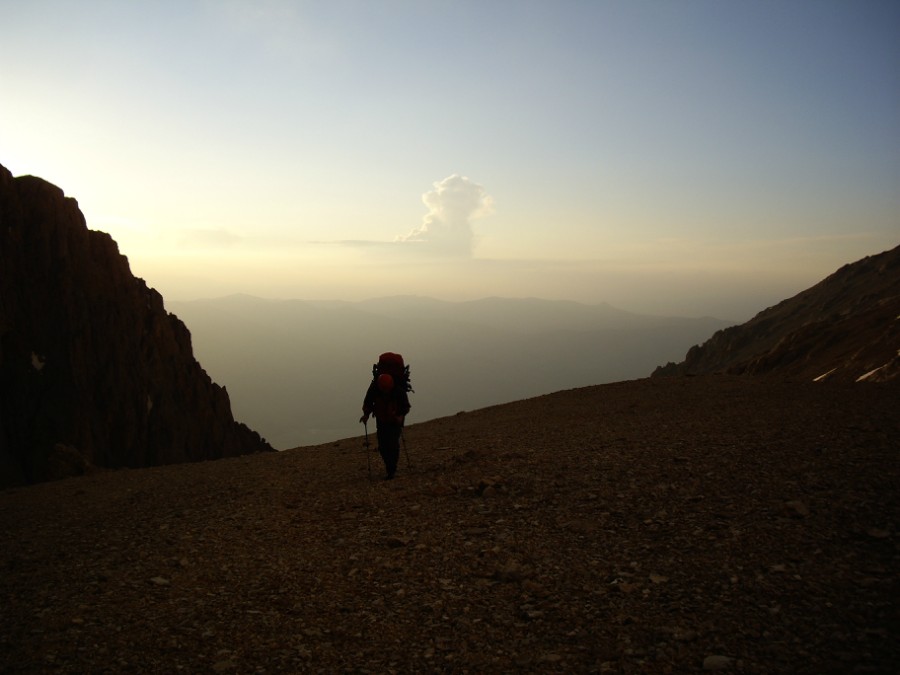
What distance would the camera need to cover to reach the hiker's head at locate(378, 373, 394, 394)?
35.0 feet

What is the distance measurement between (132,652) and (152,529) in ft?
13.7

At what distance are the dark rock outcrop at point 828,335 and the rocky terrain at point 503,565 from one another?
55.7ft

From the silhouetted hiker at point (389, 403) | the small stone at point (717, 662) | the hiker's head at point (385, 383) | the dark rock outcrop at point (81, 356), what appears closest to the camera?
the small stone at point (717, 662)

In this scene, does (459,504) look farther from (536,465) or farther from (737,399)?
(737,399)

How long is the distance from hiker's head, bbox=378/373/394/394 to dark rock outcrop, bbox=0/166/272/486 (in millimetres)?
30271

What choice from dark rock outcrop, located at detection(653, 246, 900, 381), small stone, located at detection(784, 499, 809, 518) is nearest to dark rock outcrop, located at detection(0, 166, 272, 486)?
small stone, located at detection(784, 499, 809, 518)

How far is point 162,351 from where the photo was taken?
46.5m

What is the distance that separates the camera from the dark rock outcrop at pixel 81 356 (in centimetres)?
3612

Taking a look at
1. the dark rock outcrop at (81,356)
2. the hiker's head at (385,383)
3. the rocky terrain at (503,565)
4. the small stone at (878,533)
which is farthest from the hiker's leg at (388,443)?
the dark rock outcrop at (81,356)

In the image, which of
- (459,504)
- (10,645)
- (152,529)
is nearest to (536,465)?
(459,504)

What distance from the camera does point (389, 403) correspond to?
10898mm

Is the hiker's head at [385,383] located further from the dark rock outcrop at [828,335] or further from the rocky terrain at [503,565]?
the dark rock outcrop at [828,335]

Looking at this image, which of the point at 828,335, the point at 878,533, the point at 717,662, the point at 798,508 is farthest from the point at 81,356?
the point at 828,335

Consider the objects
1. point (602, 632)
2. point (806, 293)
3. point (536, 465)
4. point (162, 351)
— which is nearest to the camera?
point (602, 632)
